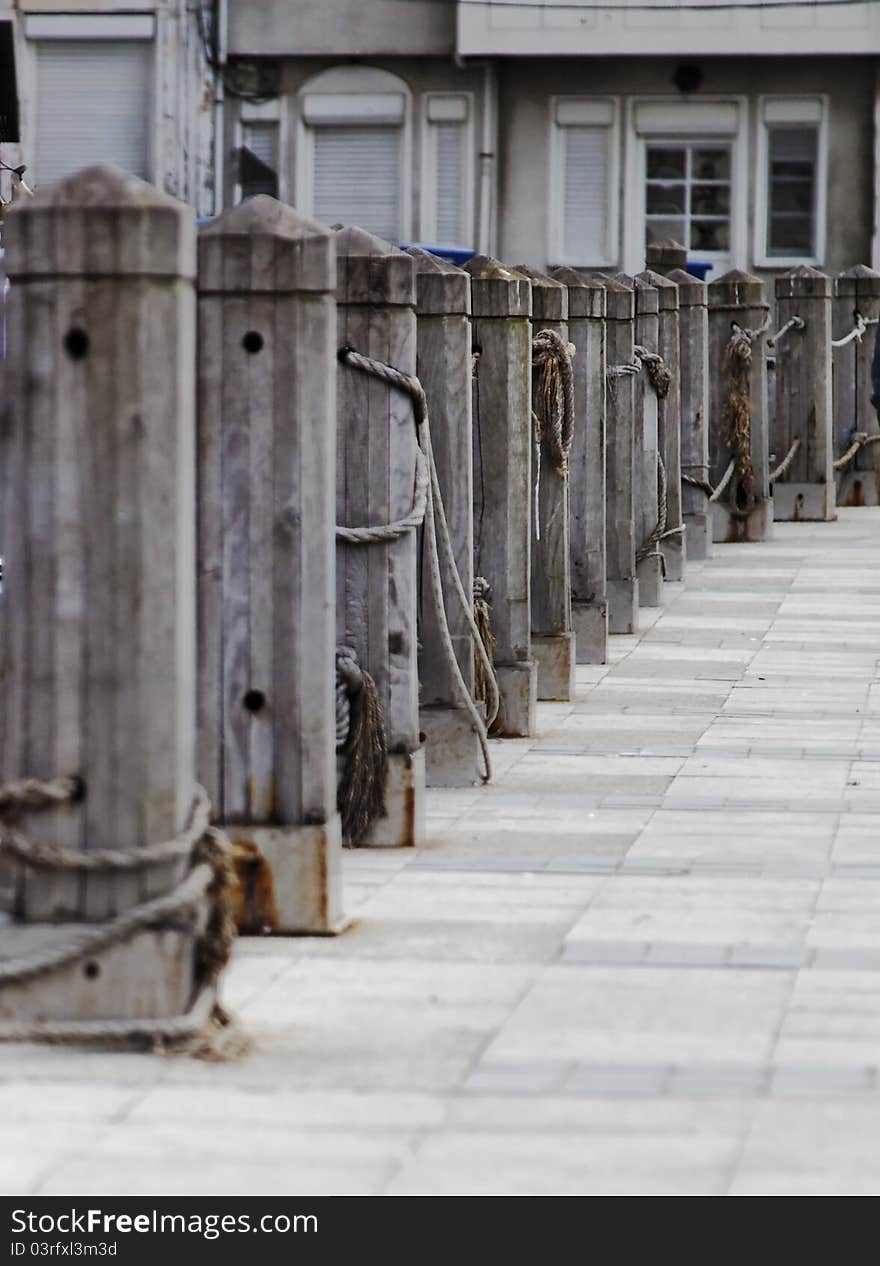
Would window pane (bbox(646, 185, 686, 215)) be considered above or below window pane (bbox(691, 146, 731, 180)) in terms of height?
below

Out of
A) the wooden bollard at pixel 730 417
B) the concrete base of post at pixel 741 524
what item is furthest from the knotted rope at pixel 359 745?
the concrete base of post at pixel 741 524

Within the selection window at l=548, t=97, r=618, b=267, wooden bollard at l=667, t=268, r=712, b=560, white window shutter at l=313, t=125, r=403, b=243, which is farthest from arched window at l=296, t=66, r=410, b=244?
wooden bollard at l=667, t=268, r=712, b=560

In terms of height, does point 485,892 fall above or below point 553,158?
below

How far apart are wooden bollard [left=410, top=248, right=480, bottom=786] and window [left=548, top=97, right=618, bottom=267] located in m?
30.5

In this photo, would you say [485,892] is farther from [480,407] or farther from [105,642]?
[480,407]

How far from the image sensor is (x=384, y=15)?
129 feet

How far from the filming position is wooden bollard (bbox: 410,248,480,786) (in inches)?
367

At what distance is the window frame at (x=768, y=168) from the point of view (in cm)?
3891

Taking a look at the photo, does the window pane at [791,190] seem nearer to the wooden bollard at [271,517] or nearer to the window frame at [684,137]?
the window frame at [684,137]

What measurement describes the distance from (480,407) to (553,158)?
30.0 meters

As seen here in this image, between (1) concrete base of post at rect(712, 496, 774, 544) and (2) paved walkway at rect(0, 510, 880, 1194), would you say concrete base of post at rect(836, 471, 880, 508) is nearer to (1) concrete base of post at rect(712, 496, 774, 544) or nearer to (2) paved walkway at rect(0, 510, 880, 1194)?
(1) concrete base of post at rect(712, 496, 774, 544)

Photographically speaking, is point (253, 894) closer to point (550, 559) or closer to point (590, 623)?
point (550, 559)

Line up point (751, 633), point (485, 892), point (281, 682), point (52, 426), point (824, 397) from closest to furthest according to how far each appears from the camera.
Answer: point (52, 426) < point (281, 682) < point (485, 892) < point (751, 633) < point (824, 397)

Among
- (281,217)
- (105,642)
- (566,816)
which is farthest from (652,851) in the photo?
(105,642)
